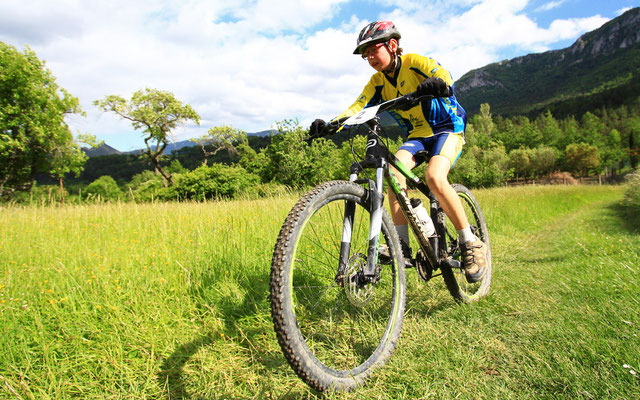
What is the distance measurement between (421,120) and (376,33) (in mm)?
922

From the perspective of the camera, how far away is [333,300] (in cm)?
292

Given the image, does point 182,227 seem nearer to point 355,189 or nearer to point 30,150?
point 355,189

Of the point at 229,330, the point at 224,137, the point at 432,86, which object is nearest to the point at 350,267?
the point at 229,330

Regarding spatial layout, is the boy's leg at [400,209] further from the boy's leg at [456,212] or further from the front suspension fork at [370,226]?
the front suspension fork at [370,226]

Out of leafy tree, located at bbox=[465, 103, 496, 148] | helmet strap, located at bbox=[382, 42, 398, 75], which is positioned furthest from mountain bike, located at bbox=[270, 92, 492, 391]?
leafy tree, located at bbox=[465, 103, 496, 148]

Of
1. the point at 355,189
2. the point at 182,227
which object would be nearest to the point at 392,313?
the point at 355,189

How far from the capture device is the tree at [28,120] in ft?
78.4

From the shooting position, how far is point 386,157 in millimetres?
2529

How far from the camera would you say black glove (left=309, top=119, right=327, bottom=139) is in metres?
2.43

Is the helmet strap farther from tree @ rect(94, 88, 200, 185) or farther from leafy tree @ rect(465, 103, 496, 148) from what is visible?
leafy tree @ rect(465, 103, 496, 148)

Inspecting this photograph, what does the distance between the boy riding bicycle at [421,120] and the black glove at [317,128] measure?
0.20 metres

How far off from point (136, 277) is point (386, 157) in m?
2.41

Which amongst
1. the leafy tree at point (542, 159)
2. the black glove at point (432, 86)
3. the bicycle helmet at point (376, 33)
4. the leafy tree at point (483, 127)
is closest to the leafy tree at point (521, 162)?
the leafy tree at point (542, 159)

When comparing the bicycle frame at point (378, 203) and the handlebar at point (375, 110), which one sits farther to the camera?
the handlebar at point (375, 110)
